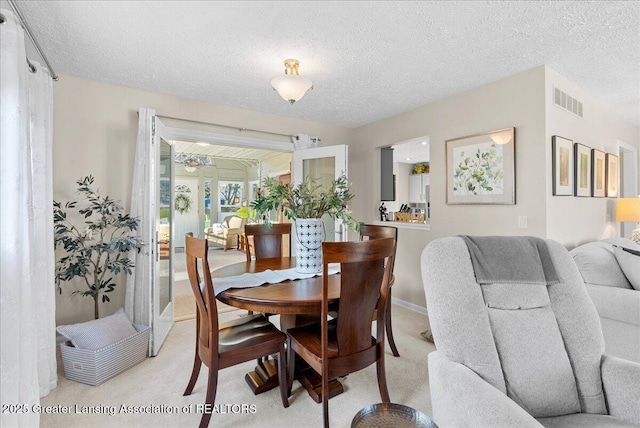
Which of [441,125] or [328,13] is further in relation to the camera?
[441,125]

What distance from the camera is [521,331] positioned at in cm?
122

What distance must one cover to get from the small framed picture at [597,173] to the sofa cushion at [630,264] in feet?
4.64

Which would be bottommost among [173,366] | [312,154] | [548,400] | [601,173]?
[173,366]

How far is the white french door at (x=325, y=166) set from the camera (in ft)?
12.7

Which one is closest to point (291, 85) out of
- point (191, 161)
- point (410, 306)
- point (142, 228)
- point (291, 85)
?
point (291, 85)

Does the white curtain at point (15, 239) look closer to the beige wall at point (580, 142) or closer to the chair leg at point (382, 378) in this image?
the chair leg at point (382, 378)

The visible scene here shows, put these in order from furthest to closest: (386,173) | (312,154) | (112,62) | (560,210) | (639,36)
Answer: (386,173), (312,154), (560,210), (112,62), (639,36)

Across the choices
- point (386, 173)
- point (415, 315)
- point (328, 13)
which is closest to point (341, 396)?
point (415, 315)

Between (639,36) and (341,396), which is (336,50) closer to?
(639,36)

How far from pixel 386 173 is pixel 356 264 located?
313 centimetres

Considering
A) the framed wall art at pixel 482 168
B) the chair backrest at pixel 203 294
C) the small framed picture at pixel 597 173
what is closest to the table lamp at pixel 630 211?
the small framed picture at pixel 597 173

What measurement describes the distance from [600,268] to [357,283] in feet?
6.61

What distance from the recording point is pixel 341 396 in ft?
6.61

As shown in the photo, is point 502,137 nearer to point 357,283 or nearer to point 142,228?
A: point 357,283
